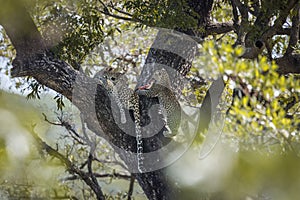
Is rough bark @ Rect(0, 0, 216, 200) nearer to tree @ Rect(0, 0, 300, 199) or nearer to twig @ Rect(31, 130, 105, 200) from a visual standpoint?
tree @ Rect(0, 0, 300, 199)

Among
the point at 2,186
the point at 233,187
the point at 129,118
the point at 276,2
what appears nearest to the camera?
the point at 233,187

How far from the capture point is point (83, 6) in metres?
3.08

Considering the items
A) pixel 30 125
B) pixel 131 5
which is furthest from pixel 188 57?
pixel 30 125

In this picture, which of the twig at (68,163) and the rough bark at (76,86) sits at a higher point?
the rough bark at (76,86)

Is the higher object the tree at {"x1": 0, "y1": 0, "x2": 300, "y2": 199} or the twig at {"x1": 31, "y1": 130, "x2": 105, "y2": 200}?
the tree at {"x1": 0, "y1": 0, "x2": 300, "y2": 199}

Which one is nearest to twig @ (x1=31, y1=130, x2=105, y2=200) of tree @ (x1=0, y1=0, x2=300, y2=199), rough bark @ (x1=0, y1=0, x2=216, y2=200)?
tree @ (x1=0, y1=0, x2=300, y2=199)

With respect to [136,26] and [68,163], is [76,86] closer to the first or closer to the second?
[136,26]

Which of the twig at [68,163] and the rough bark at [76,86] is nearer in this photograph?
the rough bark at [76,86]

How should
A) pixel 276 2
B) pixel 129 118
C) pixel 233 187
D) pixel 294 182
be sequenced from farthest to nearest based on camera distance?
pixel 129 118, pixel 276 2, pixel 233 187, pixel 294 182

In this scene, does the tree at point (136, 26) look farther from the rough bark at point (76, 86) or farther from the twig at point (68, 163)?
the twig at point (68, 163)

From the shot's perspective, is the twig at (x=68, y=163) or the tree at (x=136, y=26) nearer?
the tree at (x=136, y=26)

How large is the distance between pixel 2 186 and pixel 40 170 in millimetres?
292

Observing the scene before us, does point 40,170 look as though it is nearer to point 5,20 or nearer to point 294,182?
point 5,20

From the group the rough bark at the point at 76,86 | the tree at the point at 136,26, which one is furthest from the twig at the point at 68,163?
the rough bark at the point at 76,86
